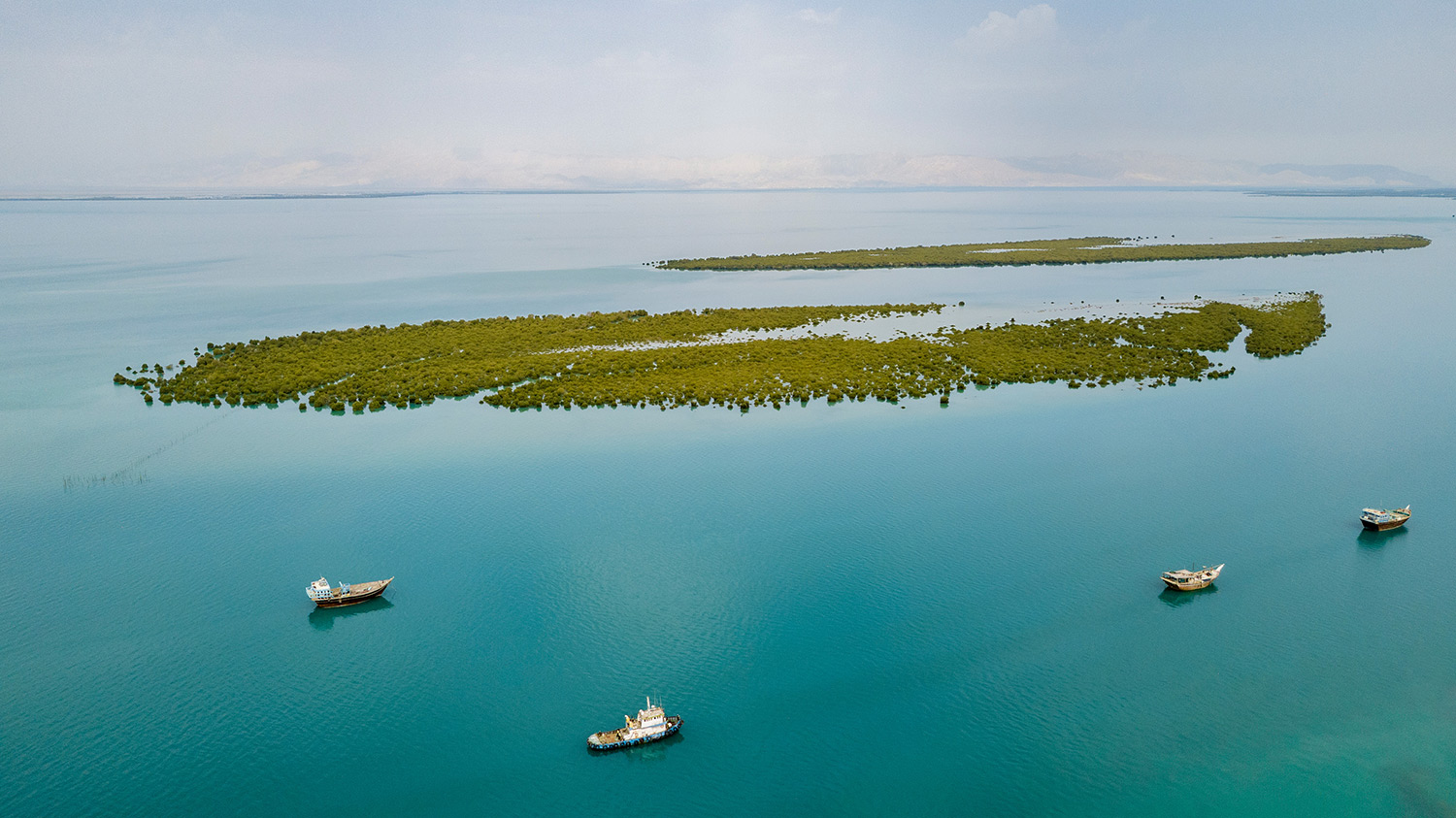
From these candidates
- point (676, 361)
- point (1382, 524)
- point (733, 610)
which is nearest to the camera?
point (733, 610)

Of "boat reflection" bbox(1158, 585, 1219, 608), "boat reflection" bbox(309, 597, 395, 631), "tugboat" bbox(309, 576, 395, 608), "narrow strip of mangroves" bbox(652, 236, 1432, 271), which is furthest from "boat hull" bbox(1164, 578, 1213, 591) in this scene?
"narrow strip of mangroves" bbox(652, 236, 1432, 271)

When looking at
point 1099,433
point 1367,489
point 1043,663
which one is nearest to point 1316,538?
point 1367,489

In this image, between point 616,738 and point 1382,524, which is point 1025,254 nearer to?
point 1382,524

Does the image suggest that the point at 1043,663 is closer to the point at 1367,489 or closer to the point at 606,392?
the point at 1367,489

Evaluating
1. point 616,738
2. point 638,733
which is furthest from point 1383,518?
point 616,738

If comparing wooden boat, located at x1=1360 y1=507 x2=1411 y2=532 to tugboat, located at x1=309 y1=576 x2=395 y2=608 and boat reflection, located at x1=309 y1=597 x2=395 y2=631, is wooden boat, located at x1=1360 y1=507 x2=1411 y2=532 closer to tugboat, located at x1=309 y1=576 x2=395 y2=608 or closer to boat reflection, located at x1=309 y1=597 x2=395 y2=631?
boat reflection, located at x1=309 y1=597 x2=395 y2=631
